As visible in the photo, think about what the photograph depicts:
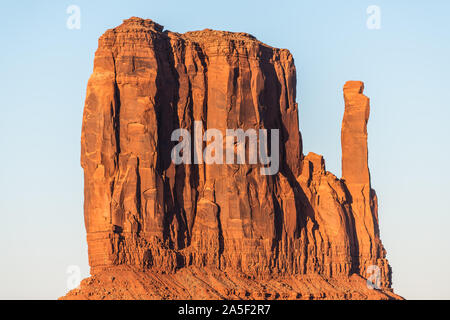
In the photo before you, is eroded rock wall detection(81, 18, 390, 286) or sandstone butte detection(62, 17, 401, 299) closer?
sandstone butte detection(62, 17, 401, 299)

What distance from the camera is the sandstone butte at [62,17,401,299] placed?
138m

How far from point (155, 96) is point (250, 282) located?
13778 mm

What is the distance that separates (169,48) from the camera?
14388cm

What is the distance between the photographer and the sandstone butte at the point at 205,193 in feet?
452

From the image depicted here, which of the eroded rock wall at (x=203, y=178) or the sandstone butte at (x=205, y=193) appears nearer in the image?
the sandstone butte at (x=205, y=193)

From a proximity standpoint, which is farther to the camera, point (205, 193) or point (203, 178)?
point (203, 178)

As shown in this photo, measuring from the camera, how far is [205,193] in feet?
470

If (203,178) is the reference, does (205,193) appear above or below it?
below
